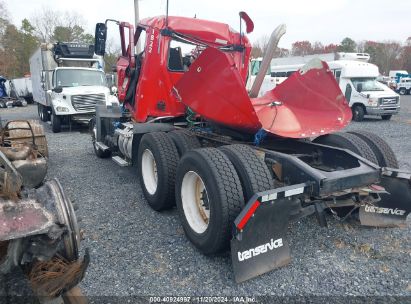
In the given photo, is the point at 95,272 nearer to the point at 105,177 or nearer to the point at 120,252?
the point at 120,252

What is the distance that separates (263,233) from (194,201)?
0.97 m

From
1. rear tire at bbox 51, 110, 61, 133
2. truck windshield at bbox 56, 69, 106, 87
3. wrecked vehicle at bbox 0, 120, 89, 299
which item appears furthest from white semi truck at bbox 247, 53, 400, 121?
wrecked vehicle at bbox 0, 120, 89, 299

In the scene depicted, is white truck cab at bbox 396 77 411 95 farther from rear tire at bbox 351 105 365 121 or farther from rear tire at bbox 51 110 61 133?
rear tire at bbox 51 110 61 133

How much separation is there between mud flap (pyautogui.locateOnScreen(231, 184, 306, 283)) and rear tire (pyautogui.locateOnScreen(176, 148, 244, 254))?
0.77ft

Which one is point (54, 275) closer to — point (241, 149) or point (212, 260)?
point (212, 260)

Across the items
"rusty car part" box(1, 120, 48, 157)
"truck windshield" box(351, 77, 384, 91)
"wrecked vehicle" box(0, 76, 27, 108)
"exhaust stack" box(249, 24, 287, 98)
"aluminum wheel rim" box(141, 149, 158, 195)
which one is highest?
"exhaust stack" box(249, 24, 287, 98)

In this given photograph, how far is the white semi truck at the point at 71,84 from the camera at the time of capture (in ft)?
38.3

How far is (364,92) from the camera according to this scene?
49.3 feet

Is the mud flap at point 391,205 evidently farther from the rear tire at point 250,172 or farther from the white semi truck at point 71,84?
the white semi truck at point 71,84

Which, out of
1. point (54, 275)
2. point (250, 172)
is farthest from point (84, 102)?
point (54, 275)

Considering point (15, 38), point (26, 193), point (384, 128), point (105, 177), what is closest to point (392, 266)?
point (26, 193)

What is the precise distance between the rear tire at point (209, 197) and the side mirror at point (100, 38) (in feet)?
9.95

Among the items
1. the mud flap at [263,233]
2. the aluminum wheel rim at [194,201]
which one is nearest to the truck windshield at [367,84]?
the aluminum wheel rim at [194,201]

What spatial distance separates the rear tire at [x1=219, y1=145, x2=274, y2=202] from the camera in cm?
309
